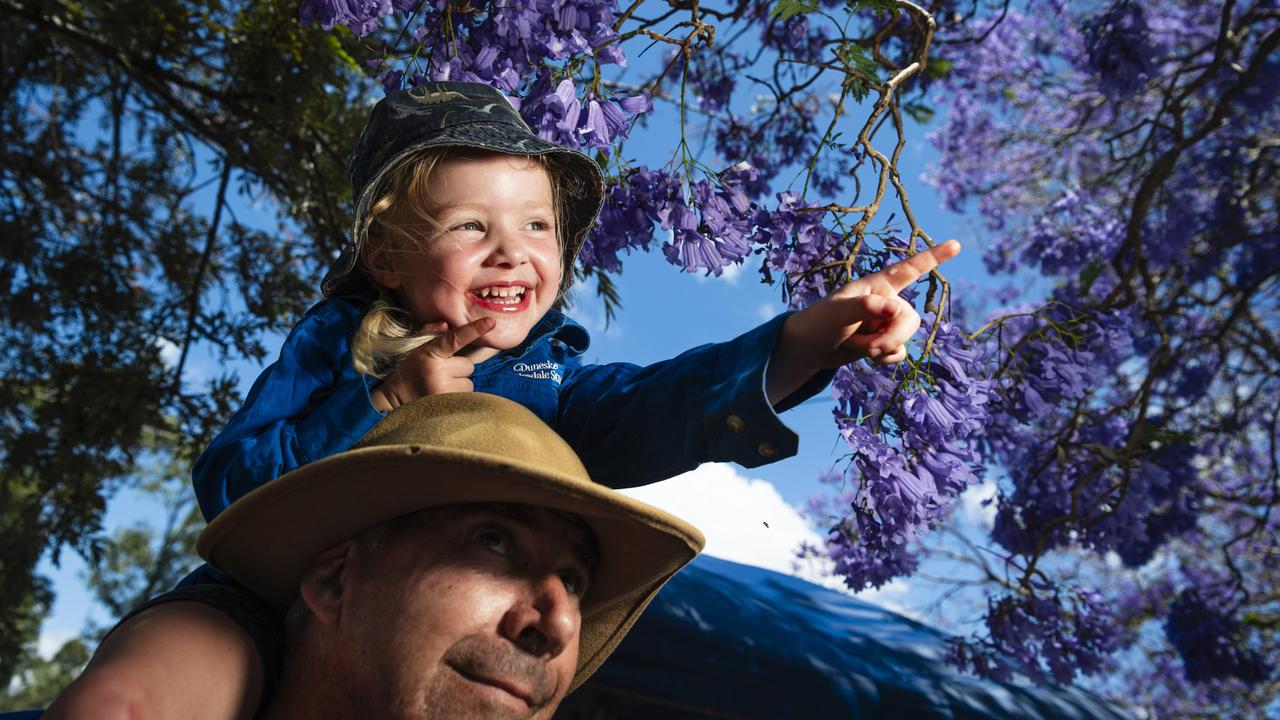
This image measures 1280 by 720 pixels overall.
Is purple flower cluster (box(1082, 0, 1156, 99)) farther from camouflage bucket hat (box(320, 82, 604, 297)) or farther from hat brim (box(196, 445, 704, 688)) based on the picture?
hat brim (box(196, 445, 704, 688))

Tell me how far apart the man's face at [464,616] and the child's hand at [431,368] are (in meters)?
0.44

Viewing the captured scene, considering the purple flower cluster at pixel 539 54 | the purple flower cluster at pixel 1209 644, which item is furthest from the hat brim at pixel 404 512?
the purple flower cluster at pixel 1209 644

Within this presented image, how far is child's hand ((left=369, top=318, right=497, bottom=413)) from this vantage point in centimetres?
192

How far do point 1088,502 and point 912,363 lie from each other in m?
3.03

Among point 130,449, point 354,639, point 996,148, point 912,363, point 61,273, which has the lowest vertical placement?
point 354,639

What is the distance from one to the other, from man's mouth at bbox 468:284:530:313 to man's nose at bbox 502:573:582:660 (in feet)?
2.05

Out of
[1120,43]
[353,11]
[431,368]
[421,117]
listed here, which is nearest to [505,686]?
[431,368]

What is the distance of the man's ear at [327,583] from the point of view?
1555mm

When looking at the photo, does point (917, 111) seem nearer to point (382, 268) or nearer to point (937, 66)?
point (937, 66)

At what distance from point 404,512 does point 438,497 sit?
0.08 m

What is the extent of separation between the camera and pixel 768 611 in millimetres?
4949

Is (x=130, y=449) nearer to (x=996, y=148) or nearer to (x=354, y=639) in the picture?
(x=354, y=639)

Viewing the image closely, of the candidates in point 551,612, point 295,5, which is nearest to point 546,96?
point 551,612

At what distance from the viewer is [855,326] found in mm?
1559
